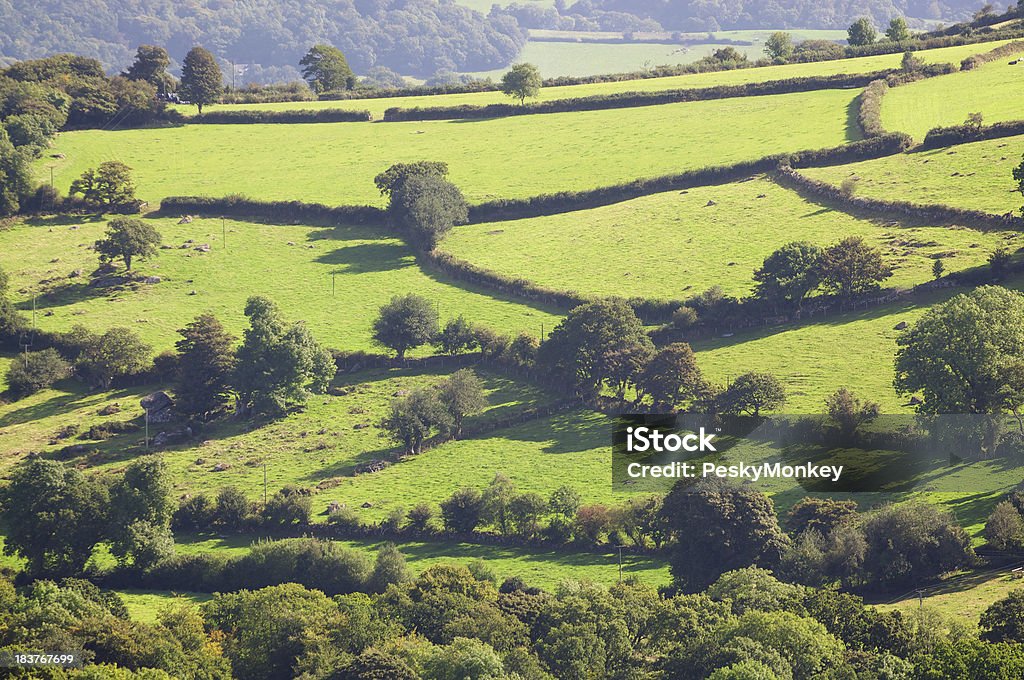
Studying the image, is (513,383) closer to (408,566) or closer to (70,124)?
(408,566)

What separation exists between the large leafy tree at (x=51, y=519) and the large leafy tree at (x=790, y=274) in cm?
5416

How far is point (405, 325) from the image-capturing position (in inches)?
4963

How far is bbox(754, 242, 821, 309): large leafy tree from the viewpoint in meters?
122

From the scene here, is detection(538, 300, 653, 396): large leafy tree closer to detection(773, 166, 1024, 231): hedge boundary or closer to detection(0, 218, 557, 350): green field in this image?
detection(0, 218, 557, 350): green field

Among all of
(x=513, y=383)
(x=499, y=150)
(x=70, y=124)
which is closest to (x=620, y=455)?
(x=513, y=383)

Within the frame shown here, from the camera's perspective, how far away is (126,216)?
159 m

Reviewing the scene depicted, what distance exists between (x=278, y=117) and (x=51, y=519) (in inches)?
3952

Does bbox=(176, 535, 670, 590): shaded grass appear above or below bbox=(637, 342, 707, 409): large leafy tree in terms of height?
below

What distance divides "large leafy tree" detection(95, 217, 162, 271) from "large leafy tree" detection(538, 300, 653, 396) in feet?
151

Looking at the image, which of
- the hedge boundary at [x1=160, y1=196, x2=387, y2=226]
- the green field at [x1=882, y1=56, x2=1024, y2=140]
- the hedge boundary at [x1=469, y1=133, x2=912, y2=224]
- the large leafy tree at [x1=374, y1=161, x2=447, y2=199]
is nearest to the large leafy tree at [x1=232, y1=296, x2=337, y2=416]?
the hedge boundary at [x1=469, y1=133, x2=912, y2=224]

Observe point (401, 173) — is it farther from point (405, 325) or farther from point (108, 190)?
point (405, 325)

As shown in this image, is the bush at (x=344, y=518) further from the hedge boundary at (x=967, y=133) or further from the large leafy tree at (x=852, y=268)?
the hedge boundary at (x=967, y=133)

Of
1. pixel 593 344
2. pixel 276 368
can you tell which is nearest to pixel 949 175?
pixel 593 344

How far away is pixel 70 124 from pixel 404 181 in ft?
161
